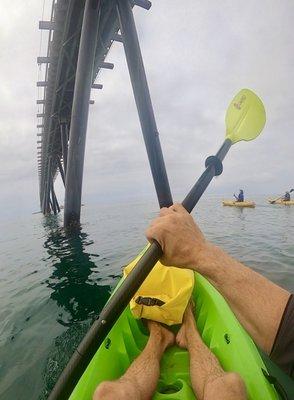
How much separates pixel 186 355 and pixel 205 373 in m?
0.67

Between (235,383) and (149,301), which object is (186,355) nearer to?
(149,301)

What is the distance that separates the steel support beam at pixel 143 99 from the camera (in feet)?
24.5

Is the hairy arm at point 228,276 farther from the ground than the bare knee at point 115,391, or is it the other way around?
the hairy arm at point 228,276

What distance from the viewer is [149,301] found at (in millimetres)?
3348

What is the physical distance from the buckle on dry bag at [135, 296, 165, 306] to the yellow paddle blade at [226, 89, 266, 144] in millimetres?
2006

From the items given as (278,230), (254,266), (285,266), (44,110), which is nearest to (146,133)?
(254,266)

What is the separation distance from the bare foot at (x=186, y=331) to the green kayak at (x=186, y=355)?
0.09m

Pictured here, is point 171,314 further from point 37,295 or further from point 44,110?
point 44,110

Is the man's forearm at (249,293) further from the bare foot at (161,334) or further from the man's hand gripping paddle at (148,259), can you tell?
the bare foot at (161,334)

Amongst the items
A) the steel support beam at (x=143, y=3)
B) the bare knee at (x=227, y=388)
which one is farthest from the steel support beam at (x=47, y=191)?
the bare knee at (x=227, y=388)

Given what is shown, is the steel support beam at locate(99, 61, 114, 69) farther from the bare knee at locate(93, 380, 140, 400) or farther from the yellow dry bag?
the bare knee at locate(93, 380, 140, 400)

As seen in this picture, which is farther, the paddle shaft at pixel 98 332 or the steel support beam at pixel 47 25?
the steel support beam at pixel 47 25

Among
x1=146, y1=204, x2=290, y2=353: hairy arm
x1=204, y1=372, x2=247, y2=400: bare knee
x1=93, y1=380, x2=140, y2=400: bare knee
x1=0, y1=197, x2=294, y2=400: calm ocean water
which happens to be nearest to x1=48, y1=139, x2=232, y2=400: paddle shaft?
x1=146, y1=204, x2=290, y2=353: hairy arm

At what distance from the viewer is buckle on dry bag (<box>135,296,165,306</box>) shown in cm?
332
